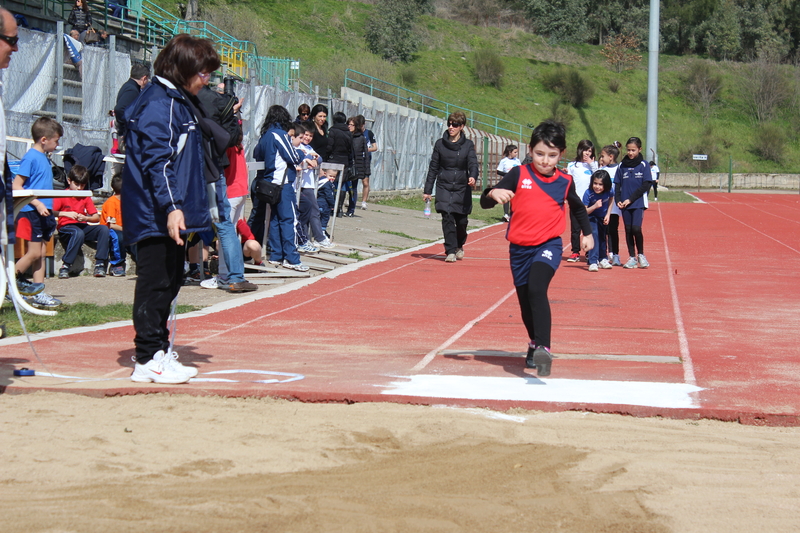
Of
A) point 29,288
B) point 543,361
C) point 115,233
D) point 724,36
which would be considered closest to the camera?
point 543,361

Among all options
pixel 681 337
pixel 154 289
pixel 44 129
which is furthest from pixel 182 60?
pixel 681 337

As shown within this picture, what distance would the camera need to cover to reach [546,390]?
17.6 ft

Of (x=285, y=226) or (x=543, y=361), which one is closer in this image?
(x=543, y=361)

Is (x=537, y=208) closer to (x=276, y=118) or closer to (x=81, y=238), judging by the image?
(x=276, y=118)

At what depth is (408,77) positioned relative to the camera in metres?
60.8

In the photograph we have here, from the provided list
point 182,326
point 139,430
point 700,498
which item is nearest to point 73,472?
point 139,430

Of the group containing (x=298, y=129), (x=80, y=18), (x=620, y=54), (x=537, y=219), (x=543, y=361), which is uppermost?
(x=620, y=54)

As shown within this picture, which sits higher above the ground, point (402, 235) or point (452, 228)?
point (452, 228)

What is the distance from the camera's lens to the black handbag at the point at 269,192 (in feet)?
35.7

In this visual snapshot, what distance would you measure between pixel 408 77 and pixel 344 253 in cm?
4910

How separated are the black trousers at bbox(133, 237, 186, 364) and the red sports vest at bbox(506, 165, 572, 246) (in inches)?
92.2

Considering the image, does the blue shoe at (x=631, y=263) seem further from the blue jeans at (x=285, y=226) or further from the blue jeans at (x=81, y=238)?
the blue jeans at (x=81, y=238)

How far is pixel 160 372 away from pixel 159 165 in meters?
1.28

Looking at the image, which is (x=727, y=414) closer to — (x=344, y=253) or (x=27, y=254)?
(x=27, y=254)
